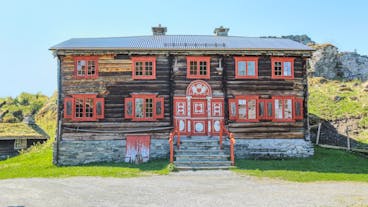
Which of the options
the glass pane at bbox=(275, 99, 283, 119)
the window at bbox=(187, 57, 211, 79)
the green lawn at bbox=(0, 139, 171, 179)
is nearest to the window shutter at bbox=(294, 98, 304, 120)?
the glass pane at bbox=(275, 99, 283, 119)

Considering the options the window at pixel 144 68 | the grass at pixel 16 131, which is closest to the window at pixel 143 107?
the window at pixel 144 68

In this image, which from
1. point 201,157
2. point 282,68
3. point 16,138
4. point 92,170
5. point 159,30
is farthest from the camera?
point 16,138

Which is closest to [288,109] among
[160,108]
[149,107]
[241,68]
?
[241,68]

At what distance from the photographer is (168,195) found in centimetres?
1366

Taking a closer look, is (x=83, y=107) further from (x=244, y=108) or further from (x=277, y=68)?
(x=277, y=68)

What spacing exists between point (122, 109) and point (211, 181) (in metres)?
9.79

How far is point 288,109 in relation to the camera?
82.3 ft

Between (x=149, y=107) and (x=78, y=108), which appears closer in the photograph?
(x=78, y=108)

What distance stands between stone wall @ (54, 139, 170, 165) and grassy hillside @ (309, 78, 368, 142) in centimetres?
1790

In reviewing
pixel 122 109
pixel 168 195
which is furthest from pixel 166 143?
pixel 168 195

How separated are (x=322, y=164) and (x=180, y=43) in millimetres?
11923

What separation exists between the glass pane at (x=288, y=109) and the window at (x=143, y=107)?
7974 mm

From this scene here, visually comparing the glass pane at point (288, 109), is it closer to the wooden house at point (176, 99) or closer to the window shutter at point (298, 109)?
the wooden house at point (176, 99)

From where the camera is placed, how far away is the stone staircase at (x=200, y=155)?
2058 centimetres
